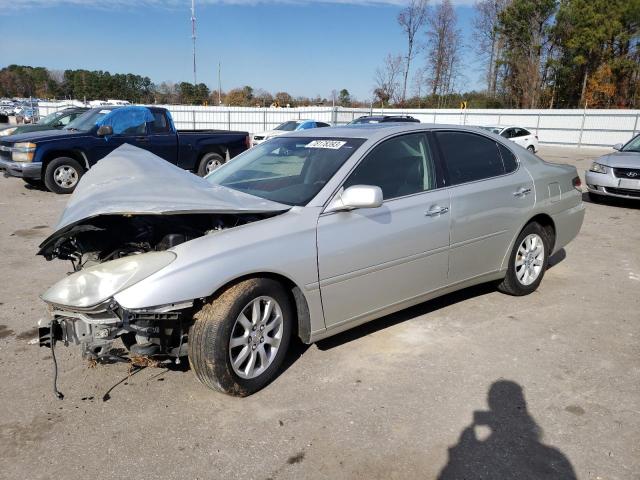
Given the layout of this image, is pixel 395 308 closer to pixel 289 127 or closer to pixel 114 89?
pixel 289 127

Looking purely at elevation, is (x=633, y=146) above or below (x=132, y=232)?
above

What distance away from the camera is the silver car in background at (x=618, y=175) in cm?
970

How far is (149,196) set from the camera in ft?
10.5

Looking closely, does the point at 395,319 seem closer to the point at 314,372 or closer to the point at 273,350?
the point at 314,372

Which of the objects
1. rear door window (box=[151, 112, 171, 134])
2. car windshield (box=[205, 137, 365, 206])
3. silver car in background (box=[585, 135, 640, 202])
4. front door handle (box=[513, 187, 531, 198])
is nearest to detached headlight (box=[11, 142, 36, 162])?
rear door window (box=[151, 112, 171, 134])

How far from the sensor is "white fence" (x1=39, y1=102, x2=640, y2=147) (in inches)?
1093

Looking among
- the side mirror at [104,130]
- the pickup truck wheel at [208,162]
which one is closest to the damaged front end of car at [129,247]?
the side mirror at [104,130]

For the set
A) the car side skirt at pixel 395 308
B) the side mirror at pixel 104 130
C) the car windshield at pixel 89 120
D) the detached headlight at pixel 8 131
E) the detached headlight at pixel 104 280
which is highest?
the car windshield at pixel 89 120

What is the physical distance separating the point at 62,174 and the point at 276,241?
9311mm

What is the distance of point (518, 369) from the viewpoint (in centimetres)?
363

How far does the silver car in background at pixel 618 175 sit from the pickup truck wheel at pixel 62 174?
1067 centimetres

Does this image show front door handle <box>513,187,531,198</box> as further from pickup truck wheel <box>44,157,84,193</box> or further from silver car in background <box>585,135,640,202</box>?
pickup truck wheel <box>44,157,84,193</box>

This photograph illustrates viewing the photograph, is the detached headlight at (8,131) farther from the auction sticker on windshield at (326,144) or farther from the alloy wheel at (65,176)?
the auction sticker on windshield at (326,144)

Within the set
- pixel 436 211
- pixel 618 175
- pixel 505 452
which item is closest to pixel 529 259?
pixel 436 211
